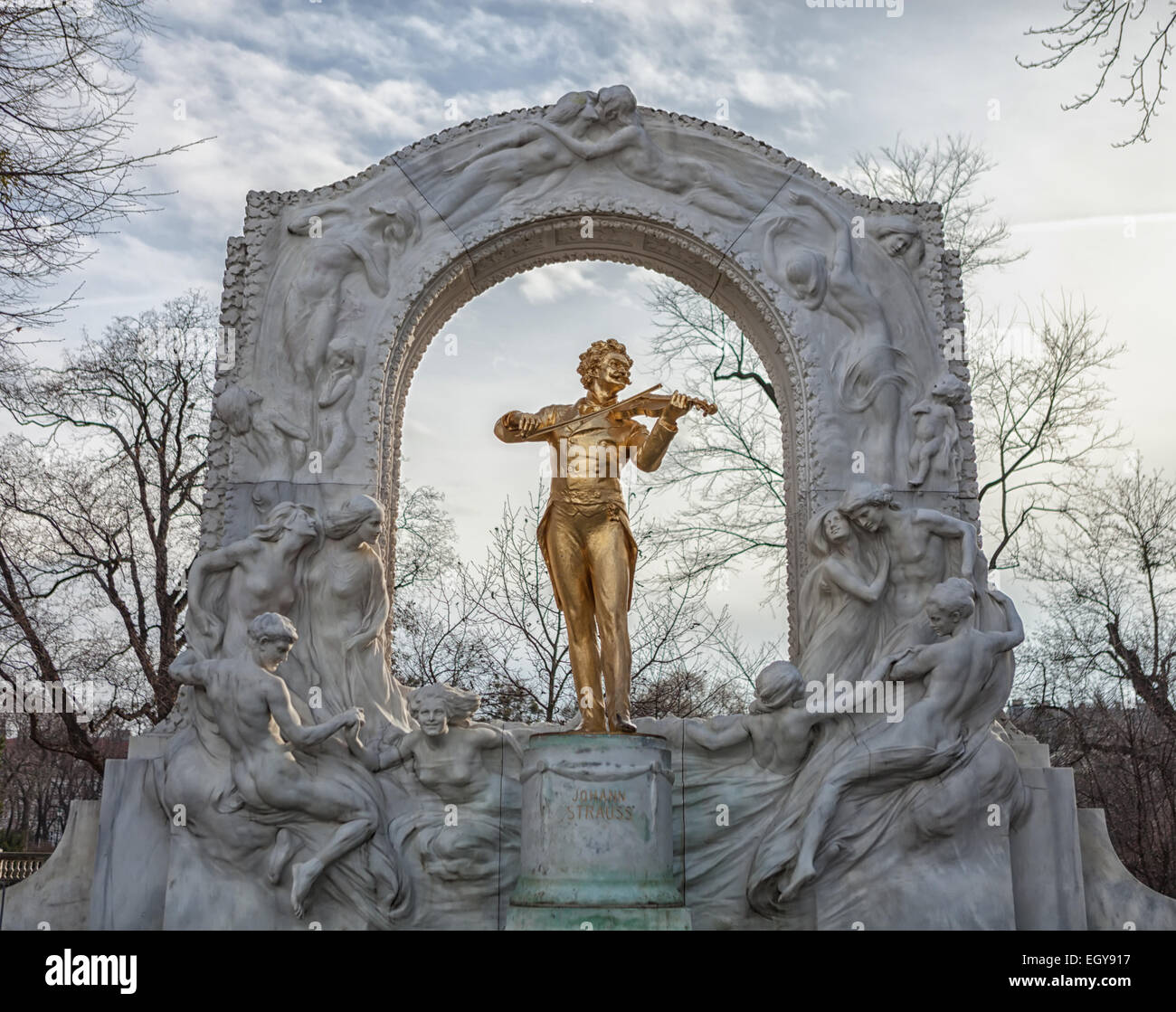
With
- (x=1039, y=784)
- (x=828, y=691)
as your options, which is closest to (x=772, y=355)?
(x=828, y=691)

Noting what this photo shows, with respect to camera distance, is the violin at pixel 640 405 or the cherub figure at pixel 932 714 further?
the violin at pixel 640 405

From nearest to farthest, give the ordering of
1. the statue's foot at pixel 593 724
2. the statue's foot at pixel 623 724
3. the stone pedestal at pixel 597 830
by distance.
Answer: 1. the stone pedestal at pixel 597 830
2. the statue's foot at pixel 623 724
3. the statue's foot at pixel 593 724

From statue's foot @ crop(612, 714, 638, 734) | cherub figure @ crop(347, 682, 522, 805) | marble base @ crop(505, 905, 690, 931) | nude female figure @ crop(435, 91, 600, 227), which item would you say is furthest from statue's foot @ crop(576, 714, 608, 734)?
nude female figure @ crop(435, 91, 600, 227)

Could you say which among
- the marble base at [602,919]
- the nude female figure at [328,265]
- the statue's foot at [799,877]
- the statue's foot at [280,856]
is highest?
the nude female figure at [328,265]

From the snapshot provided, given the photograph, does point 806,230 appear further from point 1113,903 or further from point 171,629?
point 171,629

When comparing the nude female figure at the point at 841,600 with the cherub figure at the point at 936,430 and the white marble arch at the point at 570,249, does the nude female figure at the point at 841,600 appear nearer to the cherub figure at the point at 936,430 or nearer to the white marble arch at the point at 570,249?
the white marble arch at the point at 570,249

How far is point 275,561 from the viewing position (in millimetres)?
8617

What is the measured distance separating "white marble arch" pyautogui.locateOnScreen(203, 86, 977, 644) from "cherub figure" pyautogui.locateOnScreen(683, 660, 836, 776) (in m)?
1.21

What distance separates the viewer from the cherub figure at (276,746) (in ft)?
25.7

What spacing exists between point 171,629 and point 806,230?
1158 centimetres

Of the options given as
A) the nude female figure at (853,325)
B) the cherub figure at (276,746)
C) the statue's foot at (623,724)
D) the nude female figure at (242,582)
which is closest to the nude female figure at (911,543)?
the nude female figure at (853,325)

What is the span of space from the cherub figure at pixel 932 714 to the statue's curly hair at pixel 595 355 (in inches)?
113

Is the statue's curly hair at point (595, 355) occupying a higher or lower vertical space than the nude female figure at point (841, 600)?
higher

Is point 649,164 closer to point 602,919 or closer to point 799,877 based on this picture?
point 799,877
